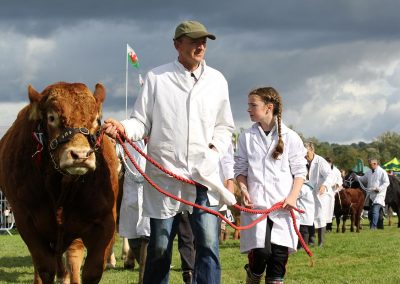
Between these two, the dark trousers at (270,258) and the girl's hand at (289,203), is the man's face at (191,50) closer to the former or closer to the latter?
the girl's hand at (289,203)

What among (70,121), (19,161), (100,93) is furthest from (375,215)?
(70,121)

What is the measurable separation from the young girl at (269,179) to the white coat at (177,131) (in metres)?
1.31

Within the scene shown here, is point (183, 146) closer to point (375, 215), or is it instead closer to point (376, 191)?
point (375, 215)

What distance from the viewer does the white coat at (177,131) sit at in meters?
5.79

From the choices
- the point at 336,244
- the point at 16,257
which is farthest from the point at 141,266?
the point at 336,244

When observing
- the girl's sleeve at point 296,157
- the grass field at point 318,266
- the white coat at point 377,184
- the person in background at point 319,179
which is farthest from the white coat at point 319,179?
the girl's sleeve at point 296,157

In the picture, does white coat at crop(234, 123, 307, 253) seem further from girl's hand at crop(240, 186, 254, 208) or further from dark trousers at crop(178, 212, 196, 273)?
dark trousers at crop(178, 212, 196, 273)

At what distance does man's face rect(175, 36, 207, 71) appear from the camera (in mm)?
5844

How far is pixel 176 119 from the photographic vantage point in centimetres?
581

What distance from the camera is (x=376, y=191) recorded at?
85.7 feet

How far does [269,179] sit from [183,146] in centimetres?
161

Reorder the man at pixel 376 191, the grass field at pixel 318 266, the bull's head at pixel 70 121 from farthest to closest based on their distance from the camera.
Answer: the man at pixel 376 191
the grass field at pixel 318 266
the bull's head at pixel 70 121

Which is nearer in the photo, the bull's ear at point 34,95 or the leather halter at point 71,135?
the leather halter at point 71,135

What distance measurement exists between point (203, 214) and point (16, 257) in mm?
9208
